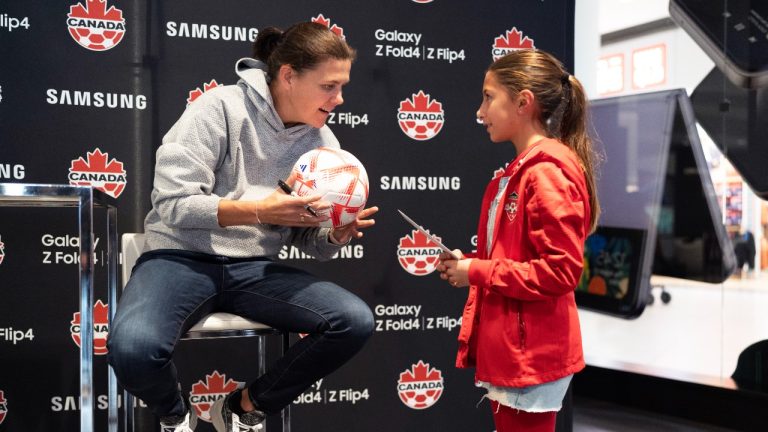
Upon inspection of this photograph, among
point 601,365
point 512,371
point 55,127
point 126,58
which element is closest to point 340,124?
point 126,58

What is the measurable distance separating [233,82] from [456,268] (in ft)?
4.29

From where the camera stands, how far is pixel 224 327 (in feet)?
6.57

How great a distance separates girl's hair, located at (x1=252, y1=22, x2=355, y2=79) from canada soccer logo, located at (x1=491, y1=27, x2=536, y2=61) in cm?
103

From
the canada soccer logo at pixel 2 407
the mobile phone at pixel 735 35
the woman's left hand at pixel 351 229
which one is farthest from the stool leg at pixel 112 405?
the mobile phone at pixel 735 35

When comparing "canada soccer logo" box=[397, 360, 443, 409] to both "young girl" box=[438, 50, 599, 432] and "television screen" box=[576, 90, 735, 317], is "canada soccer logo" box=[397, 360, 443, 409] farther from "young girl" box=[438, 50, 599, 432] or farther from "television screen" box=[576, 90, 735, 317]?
"television screen" box=[576, 90, 735, 317]

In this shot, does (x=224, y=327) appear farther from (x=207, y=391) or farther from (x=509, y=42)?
(x=509, y=42)

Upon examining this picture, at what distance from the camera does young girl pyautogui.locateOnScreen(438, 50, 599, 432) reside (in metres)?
1.71

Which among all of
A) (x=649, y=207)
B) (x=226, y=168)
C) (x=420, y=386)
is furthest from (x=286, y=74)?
(x=649, y=207)

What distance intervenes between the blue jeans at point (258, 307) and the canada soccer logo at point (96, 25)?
932mm

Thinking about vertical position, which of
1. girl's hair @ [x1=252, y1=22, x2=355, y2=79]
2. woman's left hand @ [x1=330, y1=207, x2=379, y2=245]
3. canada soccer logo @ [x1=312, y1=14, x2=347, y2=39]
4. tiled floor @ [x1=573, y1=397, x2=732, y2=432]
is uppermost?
canada soccer logo @ [x1=312, y1=14, x2=347, y2=39]

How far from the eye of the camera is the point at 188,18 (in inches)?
103

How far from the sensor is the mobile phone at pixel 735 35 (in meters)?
3.35

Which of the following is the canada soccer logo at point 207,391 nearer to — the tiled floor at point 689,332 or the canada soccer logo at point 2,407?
the canada soccer logo at point 2,407

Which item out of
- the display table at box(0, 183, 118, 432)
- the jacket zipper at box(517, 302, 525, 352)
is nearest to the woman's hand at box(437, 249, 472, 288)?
the jacket zipper at box(517, 302, 525, 352)
